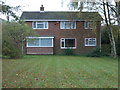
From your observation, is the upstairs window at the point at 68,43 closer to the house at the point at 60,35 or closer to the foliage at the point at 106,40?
the house at the point at 60,35

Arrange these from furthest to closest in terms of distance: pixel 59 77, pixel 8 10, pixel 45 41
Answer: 1. pixel 45 41
2. pixel 8 10
3. pixel 59 77

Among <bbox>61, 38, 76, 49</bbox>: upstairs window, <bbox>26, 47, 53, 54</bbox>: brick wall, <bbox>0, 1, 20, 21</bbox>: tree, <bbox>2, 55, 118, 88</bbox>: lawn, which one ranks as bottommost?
<bbox>2, 55, 118, 88</bbox>: lawn

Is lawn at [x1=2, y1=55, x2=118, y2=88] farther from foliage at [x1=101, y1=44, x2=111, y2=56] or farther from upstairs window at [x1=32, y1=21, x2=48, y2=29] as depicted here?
upstairs window at [x1=32, y1=21, x2=48, y2=29]

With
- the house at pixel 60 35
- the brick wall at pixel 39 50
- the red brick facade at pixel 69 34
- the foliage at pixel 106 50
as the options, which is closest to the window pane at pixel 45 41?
the house at pixel 60 35

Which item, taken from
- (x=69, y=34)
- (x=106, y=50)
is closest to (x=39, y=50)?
(x=69, y=34)

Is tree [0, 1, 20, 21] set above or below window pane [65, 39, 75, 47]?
above

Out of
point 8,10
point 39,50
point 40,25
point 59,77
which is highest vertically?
point 40,25

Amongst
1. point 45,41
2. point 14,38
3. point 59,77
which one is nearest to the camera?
point 59,77

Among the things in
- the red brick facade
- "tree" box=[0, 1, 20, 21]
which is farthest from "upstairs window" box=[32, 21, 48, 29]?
"tree" box=[0, 1, 20, 21]

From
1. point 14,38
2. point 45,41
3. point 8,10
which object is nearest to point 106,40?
point 45,41

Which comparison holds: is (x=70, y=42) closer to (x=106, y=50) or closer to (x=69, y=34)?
(x=69, y=34)

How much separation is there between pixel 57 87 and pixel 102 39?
1022 inches

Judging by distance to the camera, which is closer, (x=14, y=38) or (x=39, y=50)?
(x=14, y=38)

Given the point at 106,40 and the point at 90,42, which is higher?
the point at 106,40
